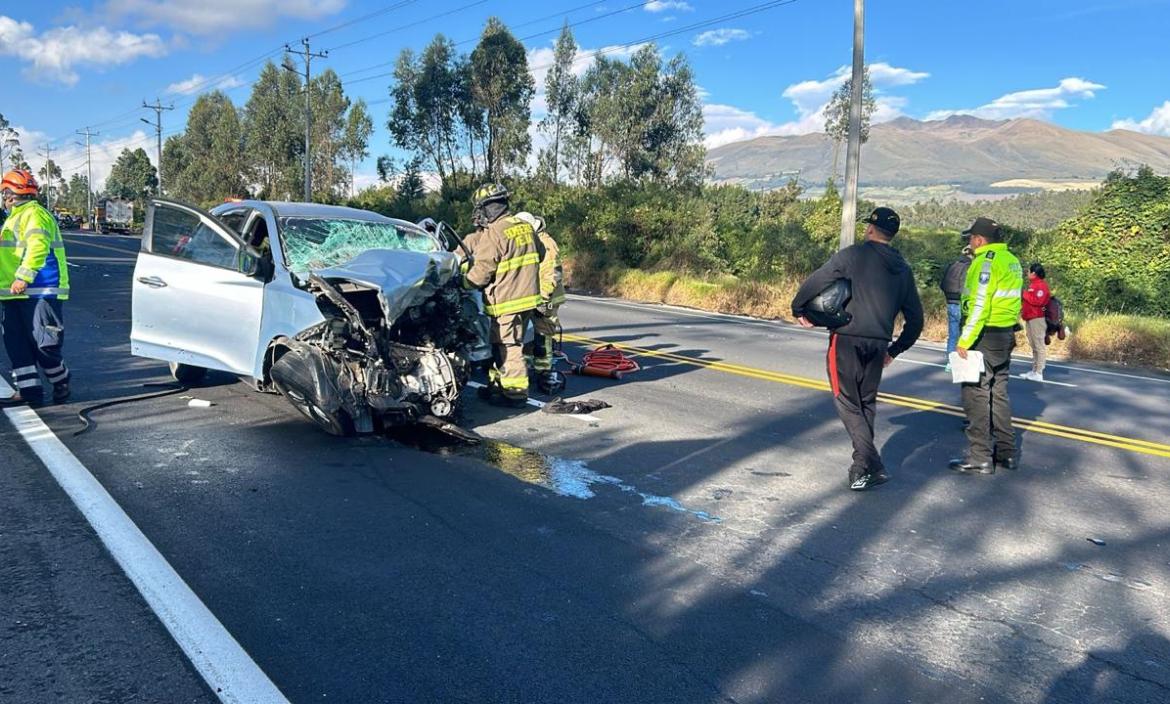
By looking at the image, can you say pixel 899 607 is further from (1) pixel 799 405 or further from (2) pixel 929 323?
(2) pixel 929 323

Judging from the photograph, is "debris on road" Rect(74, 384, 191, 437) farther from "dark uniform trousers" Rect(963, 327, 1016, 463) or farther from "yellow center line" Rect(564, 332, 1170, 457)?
"dark uniform trousers" Rect(963, 327, 1016, 463)

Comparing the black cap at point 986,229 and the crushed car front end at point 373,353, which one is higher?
the black cap at point 986,229

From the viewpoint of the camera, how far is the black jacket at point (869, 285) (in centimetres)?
541

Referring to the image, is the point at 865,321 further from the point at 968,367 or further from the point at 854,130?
the point at 854,130

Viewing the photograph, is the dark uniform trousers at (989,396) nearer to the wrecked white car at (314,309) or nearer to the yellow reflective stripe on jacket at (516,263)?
the yellow reflective stripe on jacket at (516,263)

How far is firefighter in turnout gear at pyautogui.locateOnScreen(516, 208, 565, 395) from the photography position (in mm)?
7773

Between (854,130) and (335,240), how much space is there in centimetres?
1420

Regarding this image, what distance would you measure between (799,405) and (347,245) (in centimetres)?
450

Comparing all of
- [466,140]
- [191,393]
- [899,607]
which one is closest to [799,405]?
[899,607]

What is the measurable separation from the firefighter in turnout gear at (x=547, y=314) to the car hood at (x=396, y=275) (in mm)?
1333

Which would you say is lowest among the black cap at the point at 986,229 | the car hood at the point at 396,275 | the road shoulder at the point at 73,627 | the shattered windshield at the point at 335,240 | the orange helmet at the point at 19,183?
the road shoulder at the point at 73,627

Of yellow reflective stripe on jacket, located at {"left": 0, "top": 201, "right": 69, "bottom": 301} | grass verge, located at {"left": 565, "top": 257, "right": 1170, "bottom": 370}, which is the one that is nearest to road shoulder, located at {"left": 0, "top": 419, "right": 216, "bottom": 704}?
yellow reflective stripe on jacket, located at {"left": 0, "top": 201, "right": 69, "bottom": 301}

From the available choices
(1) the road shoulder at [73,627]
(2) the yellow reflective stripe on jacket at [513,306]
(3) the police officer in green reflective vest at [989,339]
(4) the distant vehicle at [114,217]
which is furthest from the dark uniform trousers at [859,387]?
(4) the distant vehicle at [114,217]

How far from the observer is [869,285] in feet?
17.8
